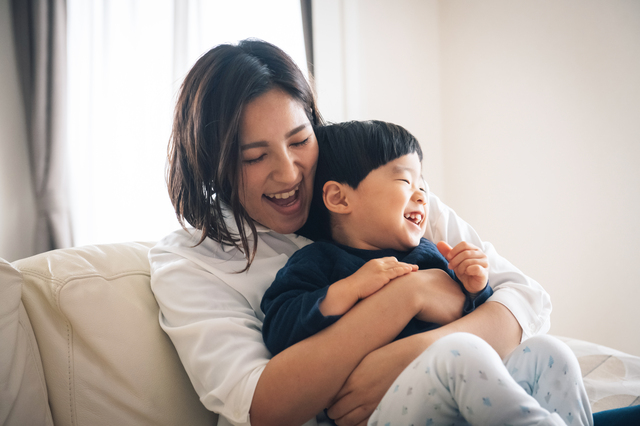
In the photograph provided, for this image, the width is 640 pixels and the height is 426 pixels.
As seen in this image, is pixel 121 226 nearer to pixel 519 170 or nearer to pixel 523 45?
pixel 519 170

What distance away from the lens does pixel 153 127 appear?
2533 millimetres

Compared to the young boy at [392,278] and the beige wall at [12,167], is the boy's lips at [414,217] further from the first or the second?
the beige wall at [12,167]

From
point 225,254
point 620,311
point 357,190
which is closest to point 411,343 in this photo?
point 357,190

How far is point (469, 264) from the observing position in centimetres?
100

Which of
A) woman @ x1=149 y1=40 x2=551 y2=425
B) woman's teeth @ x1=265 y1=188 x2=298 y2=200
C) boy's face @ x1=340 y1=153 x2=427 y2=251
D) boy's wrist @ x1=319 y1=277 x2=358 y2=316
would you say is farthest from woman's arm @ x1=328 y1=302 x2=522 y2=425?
woman's teeth @ x1=265 y1=188 x2=298 y2=200

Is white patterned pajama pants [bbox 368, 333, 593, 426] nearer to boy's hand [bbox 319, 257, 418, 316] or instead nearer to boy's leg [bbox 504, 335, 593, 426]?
boy's leg [bbox 504, 335, 593, 426]

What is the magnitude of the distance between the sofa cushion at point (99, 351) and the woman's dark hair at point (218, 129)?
0.28 metres

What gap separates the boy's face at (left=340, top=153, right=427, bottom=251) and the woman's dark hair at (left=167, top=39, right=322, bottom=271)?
0.30m

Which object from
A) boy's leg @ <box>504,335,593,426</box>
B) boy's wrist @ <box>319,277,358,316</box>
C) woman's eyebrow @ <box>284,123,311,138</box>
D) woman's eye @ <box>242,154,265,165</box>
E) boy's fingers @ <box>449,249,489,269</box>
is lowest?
boy's leg @ <box>504,335,593,426</box>

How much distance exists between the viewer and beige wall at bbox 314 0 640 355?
96.4 inches

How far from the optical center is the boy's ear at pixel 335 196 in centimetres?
120

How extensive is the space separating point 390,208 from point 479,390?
507 millimetres

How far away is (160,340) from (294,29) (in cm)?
256

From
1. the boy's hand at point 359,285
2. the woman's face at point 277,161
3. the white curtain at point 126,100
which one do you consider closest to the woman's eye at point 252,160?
the woman's face at point 277,161
